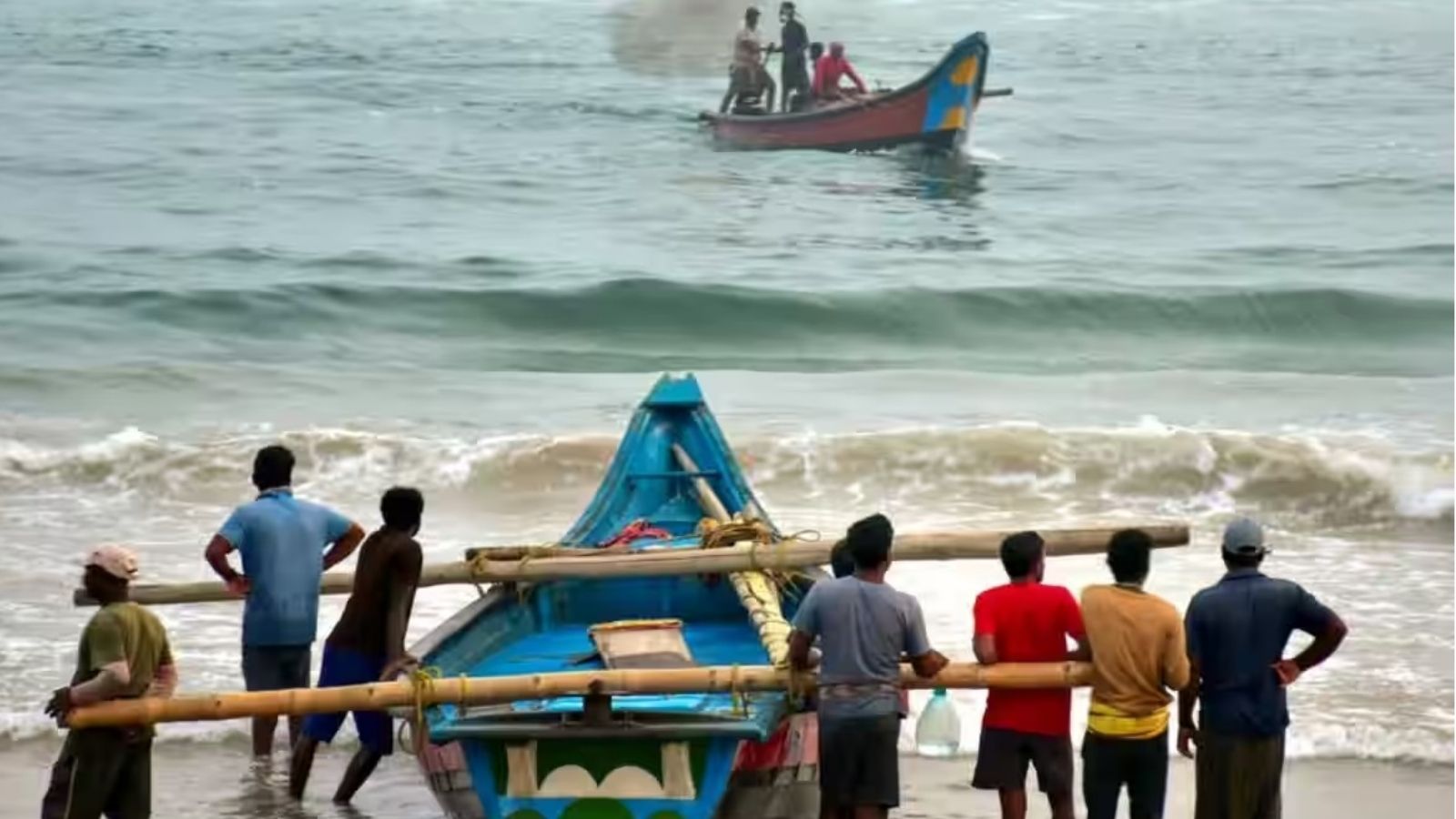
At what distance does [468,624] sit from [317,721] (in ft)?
1.92

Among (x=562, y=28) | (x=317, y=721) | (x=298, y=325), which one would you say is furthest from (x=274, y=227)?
(x=317, y=721)

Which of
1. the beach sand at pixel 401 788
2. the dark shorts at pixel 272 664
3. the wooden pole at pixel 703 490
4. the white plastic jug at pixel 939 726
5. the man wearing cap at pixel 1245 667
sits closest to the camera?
the man wearing cap at pixel 1245 667

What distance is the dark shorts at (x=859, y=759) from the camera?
7.20 metres

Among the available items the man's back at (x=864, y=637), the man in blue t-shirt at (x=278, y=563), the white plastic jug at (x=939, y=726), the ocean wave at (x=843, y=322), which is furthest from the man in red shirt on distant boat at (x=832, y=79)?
the man's back at (x=864, y=637)

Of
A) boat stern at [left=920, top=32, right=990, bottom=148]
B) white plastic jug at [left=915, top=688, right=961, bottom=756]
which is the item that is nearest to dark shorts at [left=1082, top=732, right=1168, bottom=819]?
white plastic jug at [left=915, top=688, right=961, bottom=756]

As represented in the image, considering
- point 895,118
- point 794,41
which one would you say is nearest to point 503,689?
point 794,41

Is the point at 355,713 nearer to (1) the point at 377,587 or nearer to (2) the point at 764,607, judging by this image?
(1) the point at 377,587

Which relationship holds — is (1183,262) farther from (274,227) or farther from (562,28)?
(562,28)

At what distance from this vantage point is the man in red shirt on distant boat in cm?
3019

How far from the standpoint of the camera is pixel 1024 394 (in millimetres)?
21125

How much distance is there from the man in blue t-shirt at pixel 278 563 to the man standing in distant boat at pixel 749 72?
2222 centimetres

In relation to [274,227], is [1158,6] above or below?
above

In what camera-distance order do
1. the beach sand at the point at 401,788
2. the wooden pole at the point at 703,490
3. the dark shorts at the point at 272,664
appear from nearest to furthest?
the dark shorts at the point at 272,664 → the beach sand at the point at 401,788 → the wooden pole at the point at 703,490

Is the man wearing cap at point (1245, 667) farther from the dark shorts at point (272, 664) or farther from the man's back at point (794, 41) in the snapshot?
the man's back at point (794, 41)
